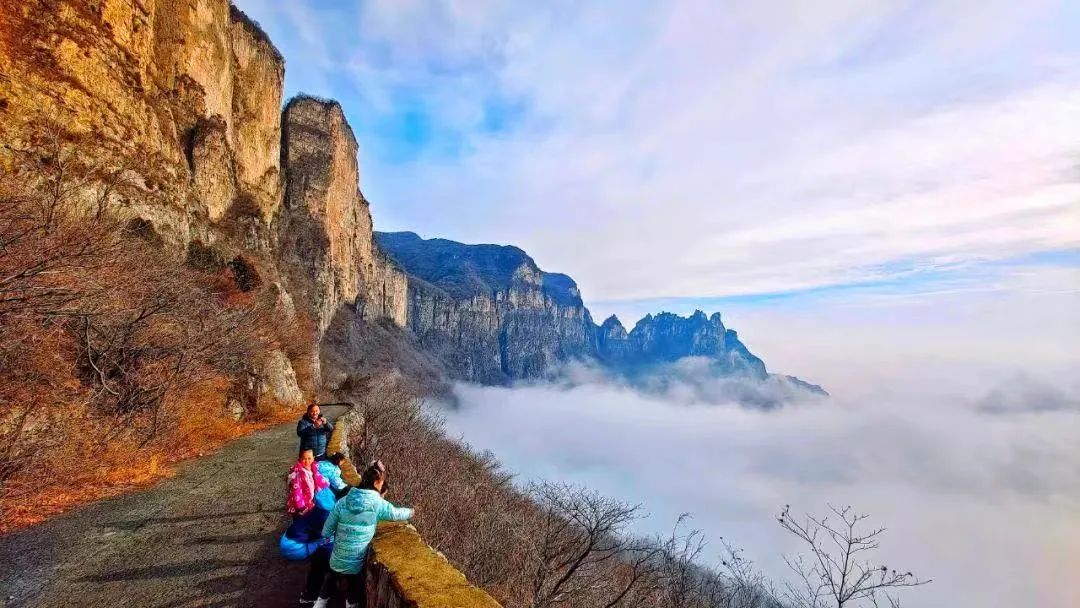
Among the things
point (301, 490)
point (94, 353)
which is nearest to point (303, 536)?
point (301, 490)

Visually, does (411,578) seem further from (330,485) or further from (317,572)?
(330,485)

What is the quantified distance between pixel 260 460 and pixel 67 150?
49.4 feet

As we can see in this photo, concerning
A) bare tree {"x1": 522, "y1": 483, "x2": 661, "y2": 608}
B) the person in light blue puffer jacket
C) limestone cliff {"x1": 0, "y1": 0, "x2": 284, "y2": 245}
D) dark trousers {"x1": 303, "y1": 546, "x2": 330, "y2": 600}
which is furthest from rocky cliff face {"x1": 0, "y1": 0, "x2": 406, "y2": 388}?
bare tree {"x1": 522, "y1": 483, "x2": 661, "y2": 608}

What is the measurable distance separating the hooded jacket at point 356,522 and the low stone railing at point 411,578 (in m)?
0.16

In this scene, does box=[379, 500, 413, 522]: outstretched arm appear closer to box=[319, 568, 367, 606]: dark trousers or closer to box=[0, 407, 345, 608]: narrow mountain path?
box=[319, 568, 367, 606]: dark trousers

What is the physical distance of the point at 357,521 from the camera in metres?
4.79

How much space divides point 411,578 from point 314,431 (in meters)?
5.09

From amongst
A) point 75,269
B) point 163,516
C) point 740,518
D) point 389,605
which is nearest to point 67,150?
point 75,269

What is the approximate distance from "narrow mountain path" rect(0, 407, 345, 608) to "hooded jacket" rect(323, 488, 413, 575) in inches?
52.8

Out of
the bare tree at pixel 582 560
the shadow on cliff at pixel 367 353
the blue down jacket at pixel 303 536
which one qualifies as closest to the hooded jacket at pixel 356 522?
the blue down jacket at pixel 303 536

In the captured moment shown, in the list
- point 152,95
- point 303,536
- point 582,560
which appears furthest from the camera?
point 152,95

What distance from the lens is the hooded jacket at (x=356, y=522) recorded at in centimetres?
476

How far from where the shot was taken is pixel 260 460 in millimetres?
11867

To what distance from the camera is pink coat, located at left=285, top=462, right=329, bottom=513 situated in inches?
235
